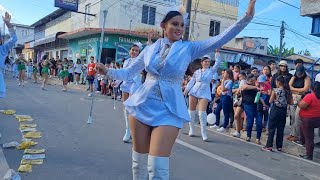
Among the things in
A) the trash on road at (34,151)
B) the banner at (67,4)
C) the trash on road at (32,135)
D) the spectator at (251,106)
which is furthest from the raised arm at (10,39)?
the banner at (67,4)

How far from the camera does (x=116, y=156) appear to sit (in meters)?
6.28

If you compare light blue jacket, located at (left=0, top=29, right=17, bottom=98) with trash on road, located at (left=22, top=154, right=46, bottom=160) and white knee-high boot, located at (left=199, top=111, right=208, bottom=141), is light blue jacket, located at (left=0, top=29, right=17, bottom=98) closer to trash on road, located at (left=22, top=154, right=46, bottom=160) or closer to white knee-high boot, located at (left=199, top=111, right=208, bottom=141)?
trash on road, located at (left=22, top=154, right=46, bottom=160)

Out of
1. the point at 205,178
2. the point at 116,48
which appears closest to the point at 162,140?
the point at 205,178

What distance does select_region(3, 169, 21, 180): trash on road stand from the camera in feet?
15.3

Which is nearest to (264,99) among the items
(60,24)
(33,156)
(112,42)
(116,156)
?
(116,156)

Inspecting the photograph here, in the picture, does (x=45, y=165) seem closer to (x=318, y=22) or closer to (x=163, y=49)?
(x=163, y=49)

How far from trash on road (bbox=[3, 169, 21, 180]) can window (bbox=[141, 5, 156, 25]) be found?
2815 centimetres

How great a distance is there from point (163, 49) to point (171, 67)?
23 centimetres

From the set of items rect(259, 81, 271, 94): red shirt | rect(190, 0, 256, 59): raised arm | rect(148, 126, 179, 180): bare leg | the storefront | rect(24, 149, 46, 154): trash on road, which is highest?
the storefront

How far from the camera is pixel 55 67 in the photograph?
32.7 metres

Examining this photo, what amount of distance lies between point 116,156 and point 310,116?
→ 164 inches

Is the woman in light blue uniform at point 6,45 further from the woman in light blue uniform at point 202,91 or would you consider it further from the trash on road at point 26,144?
the woman in light blue uniform at point 202,91

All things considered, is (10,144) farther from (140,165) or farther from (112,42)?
(112,42)

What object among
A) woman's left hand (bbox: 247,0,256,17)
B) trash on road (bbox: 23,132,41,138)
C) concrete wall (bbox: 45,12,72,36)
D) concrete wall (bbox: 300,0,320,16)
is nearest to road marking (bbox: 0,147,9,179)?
trash on road (bbox: 23,132,41,138)
